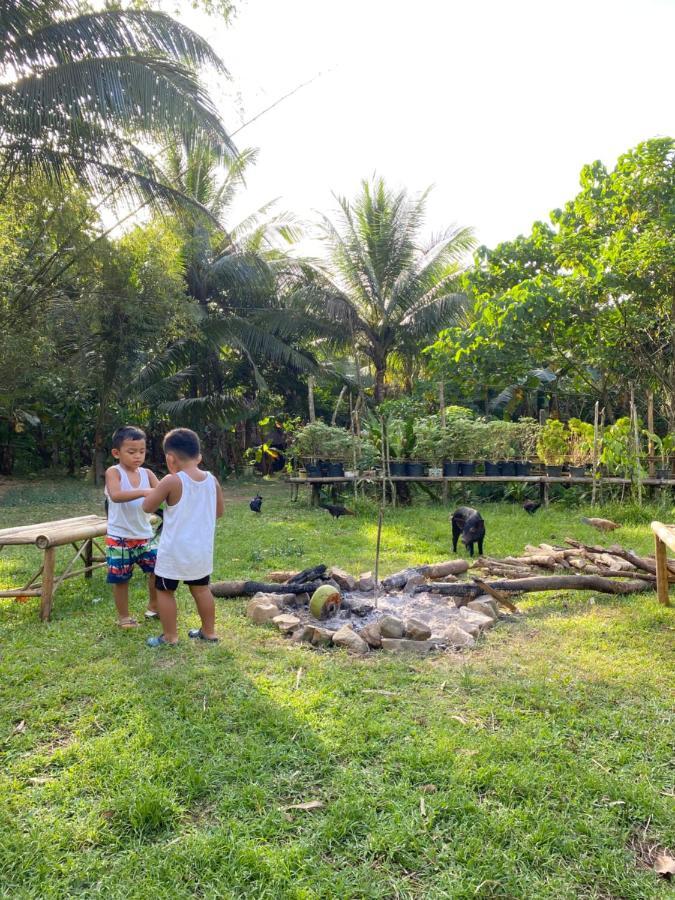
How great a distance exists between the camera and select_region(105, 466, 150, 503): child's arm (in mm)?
4136

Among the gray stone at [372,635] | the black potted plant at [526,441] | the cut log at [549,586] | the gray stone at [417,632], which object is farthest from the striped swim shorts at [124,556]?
the black potted plant at [526,441]

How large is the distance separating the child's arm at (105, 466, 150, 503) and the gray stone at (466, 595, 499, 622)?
8.56 feet

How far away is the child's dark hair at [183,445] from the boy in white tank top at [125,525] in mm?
650

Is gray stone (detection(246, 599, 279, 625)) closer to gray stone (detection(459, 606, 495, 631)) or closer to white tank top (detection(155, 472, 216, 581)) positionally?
white tank top (detection(155, 472, 216, 581))

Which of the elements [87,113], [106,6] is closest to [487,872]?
[87,113]

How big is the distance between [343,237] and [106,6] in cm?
843

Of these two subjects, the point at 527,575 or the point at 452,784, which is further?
the point at 527,575

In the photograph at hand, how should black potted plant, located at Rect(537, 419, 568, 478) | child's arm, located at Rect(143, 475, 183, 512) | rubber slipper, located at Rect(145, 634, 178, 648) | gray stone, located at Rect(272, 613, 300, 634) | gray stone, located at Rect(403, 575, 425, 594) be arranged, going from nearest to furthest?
child's arm, located at Rect(143, 475, 183, 512)
rubber slipper, located at Rect(145, 634, 178, 648)
gray stone, located at Rect(272, 613, 300, 634)
gray stone, located at Rect(403, 575, 425, 594)
black potted plant, located at Rect(537, 419, 568, 478)

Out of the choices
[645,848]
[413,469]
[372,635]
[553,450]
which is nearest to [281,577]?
[372,635]

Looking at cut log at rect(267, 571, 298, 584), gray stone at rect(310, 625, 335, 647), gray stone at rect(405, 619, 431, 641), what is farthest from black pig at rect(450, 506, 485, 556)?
gray stone at rect(310, 625, 335, 647)

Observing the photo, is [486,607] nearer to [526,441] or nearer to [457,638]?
[457,638]

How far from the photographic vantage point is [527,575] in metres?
5.55

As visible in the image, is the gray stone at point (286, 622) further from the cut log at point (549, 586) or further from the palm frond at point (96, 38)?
the palm frond at point (96, 38)

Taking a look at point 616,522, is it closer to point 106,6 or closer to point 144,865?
point 144,865
